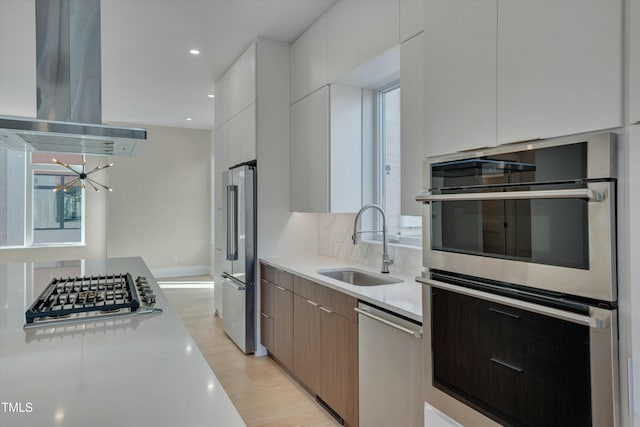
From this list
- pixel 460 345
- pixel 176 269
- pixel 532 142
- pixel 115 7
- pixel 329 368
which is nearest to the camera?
pixel 532 142

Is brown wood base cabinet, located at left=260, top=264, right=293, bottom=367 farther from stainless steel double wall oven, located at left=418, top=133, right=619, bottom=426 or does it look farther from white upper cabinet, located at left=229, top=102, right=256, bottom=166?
stainless steel double wall oven, located at left=418, top=133, right=619, bottom=426

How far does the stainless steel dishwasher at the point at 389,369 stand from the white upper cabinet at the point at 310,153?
1.27 metres

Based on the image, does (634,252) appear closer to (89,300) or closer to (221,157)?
(89,300)

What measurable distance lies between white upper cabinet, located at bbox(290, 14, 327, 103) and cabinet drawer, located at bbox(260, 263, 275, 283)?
156 centimetres

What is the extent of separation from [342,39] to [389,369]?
7.50 feet

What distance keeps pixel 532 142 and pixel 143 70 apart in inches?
177

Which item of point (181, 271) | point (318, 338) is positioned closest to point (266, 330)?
point (318, 338)

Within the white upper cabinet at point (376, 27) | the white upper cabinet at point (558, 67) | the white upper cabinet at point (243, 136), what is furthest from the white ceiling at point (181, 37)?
the white upper cabinet at point (558, 67)

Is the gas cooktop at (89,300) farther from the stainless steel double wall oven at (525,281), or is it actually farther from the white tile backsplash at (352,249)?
the white tile backsplash at (352,249)

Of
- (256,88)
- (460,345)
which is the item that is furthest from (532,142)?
(256,88)

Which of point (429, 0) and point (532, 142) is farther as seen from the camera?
point (429, 0)

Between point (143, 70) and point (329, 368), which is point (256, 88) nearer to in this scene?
point (143, 70)

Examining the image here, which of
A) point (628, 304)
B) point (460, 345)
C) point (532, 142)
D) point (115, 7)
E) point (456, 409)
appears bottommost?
point (456, 409)

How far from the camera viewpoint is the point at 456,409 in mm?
1422
